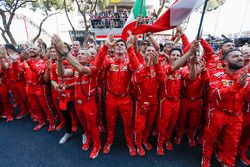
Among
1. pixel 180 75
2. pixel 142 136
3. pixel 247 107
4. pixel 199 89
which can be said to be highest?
pixel 180 75

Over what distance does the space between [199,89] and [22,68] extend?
402cm

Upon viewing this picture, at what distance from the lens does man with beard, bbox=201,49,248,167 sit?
2.37 metres

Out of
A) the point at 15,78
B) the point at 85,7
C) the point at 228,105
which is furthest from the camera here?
A: the point at 85,7

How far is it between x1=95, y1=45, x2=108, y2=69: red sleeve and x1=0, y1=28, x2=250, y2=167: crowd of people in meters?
0.01

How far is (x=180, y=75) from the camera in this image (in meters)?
2.98

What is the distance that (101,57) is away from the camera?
2.68 meters

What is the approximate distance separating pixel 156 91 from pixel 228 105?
3.62ft

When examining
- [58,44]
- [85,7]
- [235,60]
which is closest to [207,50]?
[235,60]

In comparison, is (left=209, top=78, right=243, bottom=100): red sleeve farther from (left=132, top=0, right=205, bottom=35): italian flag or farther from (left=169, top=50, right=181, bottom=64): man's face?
(left=132, top=0, right=205, bottom=35): italian flag

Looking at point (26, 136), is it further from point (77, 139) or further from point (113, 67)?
point (113, 67)

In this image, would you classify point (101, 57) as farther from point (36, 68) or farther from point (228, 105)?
point (228, 105)

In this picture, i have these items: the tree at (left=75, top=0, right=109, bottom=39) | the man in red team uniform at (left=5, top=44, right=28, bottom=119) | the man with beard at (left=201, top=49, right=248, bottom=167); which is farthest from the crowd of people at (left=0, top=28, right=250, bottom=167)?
the tree at (left=75, top=0, right=109, bottom=39)

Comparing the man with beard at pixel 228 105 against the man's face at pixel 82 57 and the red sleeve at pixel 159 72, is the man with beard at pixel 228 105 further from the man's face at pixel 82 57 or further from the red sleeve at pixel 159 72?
the man's face at pixel 82 57

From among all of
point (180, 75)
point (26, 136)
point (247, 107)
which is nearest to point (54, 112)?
point (26, 136)
